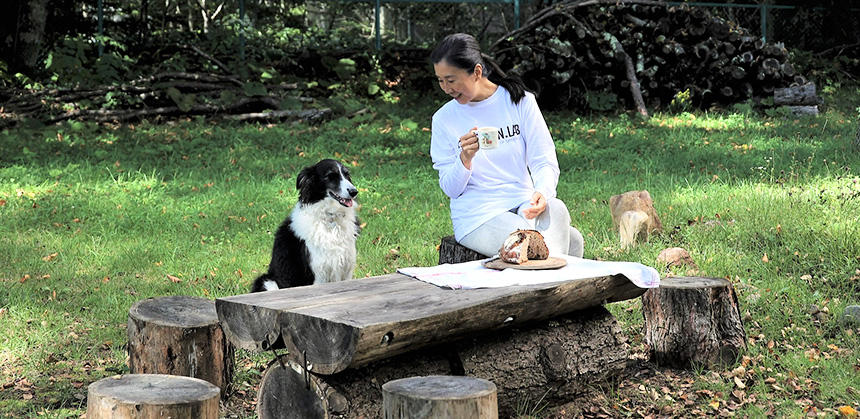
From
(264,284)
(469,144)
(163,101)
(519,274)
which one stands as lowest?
(264,284)

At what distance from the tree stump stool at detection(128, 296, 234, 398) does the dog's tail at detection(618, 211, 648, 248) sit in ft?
13.1

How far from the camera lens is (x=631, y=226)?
7438 mm

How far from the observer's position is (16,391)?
4898mm

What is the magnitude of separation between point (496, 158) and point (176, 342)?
7.21ft

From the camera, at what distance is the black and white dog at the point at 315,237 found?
5477mm

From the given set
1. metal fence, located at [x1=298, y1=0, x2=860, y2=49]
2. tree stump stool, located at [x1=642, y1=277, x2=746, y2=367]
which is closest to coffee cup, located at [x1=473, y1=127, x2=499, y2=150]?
tree stump stool, located at [x1=642, y1=277, x2=746, y2=367]

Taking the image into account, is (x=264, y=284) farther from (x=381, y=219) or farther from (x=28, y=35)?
(x=28, y=35)

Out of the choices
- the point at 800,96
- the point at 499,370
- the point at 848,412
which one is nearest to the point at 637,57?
the point at 800,96

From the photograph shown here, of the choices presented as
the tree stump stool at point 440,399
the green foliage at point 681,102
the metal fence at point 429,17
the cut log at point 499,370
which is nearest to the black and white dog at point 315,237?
the cut log at point 499,370

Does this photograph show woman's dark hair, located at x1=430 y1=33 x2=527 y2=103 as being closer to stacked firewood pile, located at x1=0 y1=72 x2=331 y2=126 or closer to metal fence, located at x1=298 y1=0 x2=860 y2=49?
stacked firewood pile, located at x1=0 y1=72 x2=331 y2=126

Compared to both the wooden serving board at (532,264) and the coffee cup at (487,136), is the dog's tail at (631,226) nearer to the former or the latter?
the wooden serving board at (532,264)

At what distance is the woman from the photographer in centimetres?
512

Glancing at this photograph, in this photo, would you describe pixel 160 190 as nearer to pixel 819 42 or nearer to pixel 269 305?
pixel 269 305

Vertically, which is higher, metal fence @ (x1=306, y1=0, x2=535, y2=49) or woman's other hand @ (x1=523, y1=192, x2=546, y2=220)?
metal fence @ (x1=306, y1=0, x2=535, y2=49)
